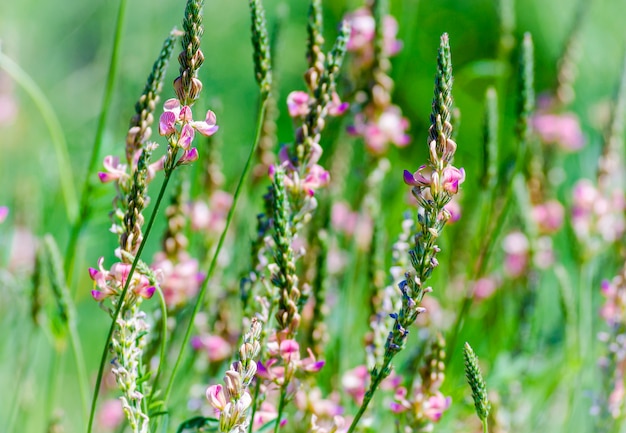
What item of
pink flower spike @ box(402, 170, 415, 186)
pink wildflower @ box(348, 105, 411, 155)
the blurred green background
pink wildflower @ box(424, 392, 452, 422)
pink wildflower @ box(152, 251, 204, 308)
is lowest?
pink wildflower @ box(424, 392, 452, 422)

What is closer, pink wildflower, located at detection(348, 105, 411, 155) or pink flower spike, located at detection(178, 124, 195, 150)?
pink flower spike, located at detection(178, 124, 195, 150)

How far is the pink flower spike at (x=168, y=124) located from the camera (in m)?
0.68

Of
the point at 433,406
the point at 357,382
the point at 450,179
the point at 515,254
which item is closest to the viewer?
the point at 450,179

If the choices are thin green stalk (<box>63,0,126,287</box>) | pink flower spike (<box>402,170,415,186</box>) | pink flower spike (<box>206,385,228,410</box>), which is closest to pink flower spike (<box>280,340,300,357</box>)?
pink flower spike (<box>206,385,228,410</box>)

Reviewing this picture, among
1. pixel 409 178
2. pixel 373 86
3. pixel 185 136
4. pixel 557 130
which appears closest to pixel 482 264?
pixel 373 86

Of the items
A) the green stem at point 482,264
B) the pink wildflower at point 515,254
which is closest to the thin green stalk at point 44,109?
the green stem at point 482,264

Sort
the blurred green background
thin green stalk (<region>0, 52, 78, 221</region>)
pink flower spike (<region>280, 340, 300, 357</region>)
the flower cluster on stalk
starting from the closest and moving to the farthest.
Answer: pink flower spike (<region>280, 340, 300, 357</region>) → thin green stalk (<region>0, 52, 78, 221</region>) → the flower cluster on stalk → the blurred green background

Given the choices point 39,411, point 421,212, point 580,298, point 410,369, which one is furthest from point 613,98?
point 39,411

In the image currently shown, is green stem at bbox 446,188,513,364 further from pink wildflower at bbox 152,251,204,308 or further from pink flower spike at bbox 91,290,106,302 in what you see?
pink flower spike at bbox 91,290,106,302

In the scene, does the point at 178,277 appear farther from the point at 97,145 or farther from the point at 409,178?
the point at 409,178

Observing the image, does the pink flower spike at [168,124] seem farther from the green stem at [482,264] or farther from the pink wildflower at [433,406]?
the green stem at [482,264]

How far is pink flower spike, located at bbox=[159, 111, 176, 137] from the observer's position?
0.68m

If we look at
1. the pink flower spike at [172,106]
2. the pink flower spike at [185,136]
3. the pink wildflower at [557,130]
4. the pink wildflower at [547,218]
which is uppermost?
the pink wildflower at [557,130]

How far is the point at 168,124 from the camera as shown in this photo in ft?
2.23
